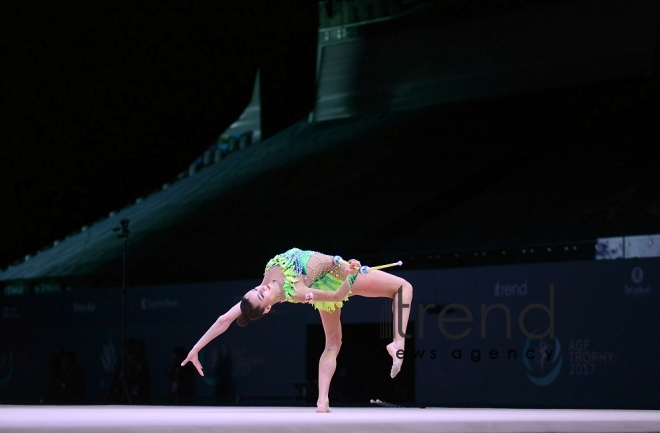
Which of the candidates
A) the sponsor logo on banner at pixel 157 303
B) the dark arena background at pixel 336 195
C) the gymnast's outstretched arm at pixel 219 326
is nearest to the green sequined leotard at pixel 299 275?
the gymnast's outstretched arm at pixel 219 326

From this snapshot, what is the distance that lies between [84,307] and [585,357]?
8039 mm

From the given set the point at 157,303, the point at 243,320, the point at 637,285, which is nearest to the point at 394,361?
the point at 243,320

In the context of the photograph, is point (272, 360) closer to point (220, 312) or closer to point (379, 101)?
point (220, 312)

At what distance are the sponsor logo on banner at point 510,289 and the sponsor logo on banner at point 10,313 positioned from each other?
340 inches

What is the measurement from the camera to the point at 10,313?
16.8 m

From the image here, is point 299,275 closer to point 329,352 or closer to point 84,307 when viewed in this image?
point 329,352

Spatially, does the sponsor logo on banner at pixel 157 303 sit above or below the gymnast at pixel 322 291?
above

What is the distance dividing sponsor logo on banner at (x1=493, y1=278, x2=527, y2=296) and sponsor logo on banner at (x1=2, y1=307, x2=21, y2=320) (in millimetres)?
8636

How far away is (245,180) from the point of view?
56.6 feet

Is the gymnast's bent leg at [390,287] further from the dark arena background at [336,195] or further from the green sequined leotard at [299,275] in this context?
Result: the dark arena background at [336,195]

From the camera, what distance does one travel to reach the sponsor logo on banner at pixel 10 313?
16641mm

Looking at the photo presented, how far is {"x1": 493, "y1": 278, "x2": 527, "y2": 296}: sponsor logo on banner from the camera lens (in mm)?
11453

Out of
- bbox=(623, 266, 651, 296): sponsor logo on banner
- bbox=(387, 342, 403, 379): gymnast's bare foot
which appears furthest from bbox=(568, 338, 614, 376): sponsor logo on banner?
bbox=(387, 342, 403, 379): gymnast's bare foot

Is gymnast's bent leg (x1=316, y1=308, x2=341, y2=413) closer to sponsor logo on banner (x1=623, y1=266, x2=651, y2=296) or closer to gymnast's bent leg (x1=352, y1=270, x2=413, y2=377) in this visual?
gymnast's bent leg (x1=352, y1=270, x2=413, y2=377)
